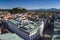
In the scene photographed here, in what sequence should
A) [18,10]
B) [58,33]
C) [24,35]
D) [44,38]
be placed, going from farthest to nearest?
1. [18,10]
2. [44,38]
3. [24,35]
4. [58,33]

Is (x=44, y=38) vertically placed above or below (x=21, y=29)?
below

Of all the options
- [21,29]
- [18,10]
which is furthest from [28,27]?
[18,10]

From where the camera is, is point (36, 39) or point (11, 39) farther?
point (36, 39)

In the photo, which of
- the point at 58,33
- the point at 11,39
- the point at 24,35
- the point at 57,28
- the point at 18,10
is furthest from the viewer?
the point at 18,10

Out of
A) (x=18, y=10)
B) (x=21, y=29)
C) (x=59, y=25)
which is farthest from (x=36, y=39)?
(x=18, y=10)

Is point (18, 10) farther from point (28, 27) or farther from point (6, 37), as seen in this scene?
point (6, 37)

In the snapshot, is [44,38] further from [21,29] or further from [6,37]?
[6,37]

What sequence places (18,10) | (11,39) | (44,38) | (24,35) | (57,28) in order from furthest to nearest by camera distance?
(18,10) < (44,38) < (24,35) < (57,28) < (11,39)

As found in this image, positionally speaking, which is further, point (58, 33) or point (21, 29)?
point (21, 29)

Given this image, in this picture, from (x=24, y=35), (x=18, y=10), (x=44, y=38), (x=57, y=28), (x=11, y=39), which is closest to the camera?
(x=11, y=39)
